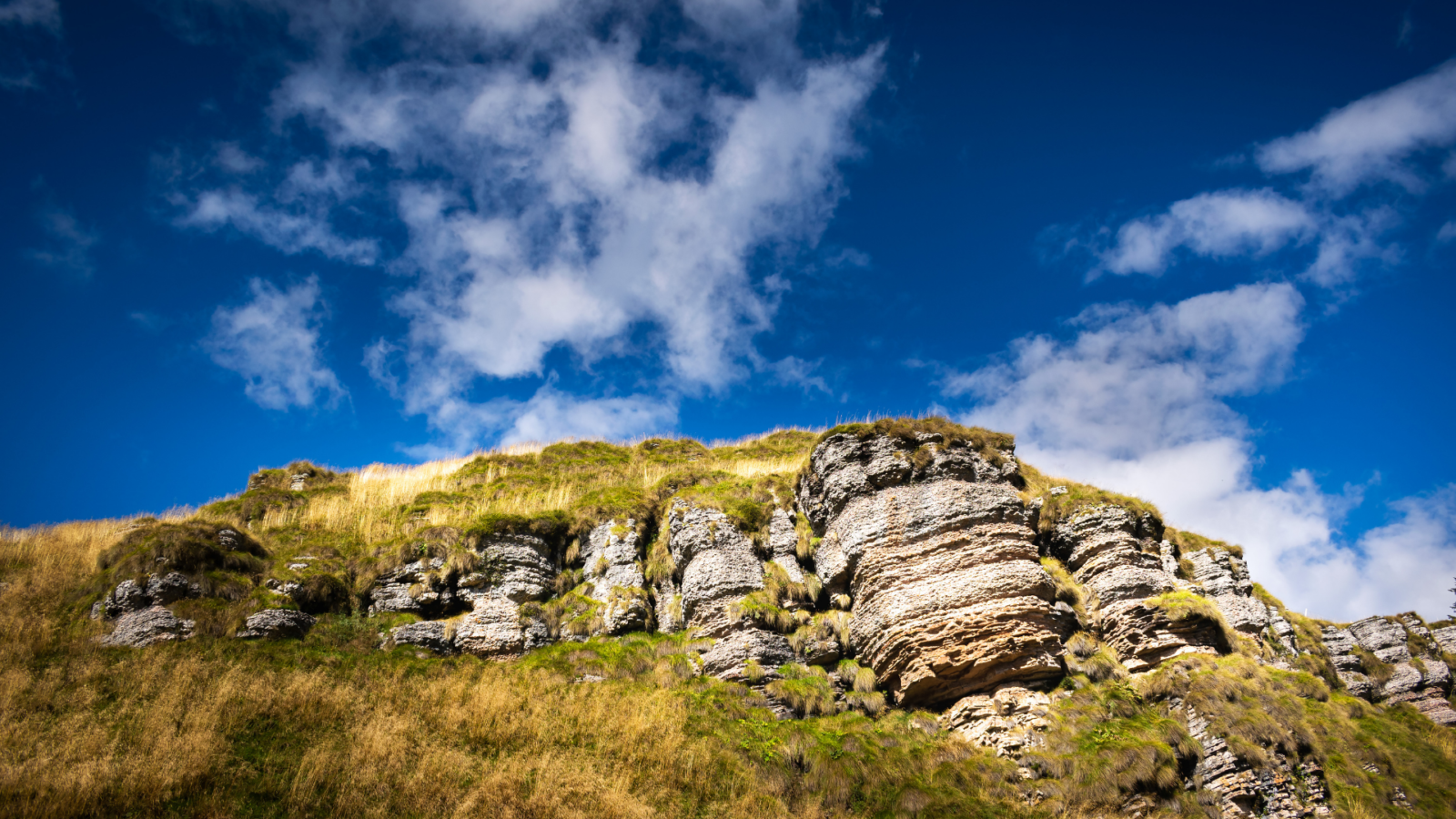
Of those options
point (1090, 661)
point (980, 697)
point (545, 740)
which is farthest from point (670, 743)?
point (1090, 661)

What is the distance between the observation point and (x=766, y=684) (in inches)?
665

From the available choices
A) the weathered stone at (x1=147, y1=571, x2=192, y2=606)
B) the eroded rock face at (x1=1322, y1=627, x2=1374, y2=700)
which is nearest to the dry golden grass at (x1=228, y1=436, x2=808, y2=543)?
the weathered stone at (x1=147, y1=571, x2=192, y2=606)

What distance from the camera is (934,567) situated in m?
17.8

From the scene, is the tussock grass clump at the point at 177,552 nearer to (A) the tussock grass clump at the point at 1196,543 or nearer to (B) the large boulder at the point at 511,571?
(B) the large boulder at the point at 511,571

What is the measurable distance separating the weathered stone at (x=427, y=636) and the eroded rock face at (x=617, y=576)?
422 centimetres

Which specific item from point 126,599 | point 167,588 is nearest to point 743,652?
point 167,588

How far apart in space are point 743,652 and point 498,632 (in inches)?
272

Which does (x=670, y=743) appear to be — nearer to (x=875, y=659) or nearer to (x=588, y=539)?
(x=875, y=659)

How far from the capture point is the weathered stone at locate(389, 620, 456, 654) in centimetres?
1698

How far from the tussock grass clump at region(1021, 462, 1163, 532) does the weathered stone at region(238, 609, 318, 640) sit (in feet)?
66.6

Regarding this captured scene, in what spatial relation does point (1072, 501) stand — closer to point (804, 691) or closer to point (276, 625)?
point (804, 691)

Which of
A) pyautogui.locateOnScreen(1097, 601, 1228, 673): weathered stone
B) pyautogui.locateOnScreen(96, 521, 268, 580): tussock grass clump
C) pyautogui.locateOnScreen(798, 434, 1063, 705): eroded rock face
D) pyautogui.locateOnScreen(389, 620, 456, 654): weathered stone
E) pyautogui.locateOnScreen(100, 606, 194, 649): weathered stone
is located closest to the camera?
pyautogui.locateOnScreen(100, 606, 194, 649): weathered stone

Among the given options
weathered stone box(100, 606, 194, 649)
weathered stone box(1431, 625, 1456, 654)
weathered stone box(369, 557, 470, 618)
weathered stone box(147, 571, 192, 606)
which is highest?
weathered stone box(1431, 625, 1456, 654)

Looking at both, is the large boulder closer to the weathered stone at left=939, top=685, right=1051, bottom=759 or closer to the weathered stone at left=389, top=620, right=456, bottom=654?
the weathered stone at left=389, top=620, right=456, bottom=654
